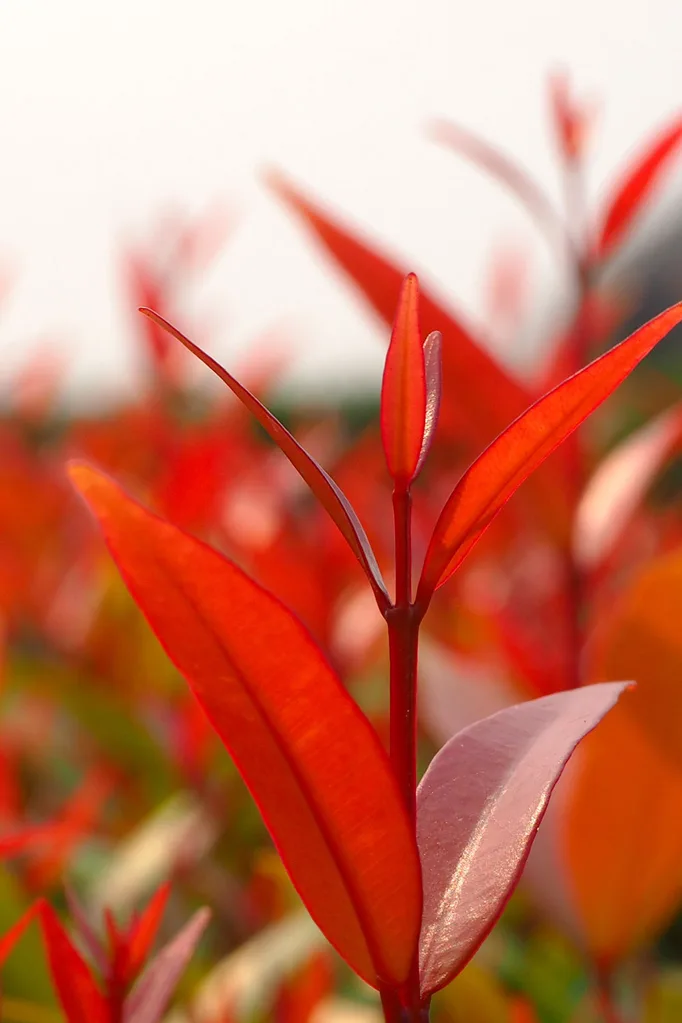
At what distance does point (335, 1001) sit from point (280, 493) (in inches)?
22.8

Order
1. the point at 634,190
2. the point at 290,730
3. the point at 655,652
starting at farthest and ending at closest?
the point at 634,190 → the point at 655,652 → the point at 290,730

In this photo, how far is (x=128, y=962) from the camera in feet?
1.09

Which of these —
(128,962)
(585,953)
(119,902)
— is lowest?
(585,953)

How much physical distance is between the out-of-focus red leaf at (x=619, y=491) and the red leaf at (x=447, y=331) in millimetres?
91

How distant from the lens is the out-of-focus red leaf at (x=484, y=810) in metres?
0.29

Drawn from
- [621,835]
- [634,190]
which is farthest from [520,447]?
[634,190]

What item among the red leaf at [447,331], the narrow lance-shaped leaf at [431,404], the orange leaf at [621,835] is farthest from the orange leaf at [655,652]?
the narrow lance-shaped leaf at [431,404]

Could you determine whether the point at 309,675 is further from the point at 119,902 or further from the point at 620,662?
the point at 119,902

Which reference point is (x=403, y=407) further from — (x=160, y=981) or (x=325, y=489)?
(x=160, y=981)

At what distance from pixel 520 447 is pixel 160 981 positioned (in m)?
0.19

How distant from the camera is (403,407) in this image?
294 millimetres

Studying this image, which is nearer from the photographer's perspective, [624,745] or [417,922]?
[417,922]

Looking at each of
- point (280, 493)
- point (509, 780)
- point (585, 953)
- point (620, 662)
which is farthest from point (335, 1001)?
point (280, 493)

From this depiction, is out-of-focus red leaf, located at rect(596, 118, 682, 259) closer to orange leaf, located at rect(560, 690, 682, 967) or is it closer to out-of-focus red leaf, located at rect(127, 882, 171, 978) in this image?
orange leaf, located at rect(560, 690, 682, 967)
